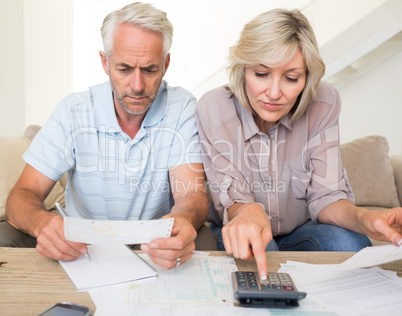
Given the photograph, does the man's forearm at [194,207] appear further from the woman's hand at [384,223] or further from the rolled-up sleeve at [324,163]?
the woman's hand at [384,223]

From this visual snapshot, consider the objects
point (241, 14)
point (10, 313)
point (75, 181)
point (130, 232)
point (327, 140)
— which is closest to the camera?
point (10, 313)

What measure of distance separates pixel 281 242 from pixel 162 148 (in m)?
0.55

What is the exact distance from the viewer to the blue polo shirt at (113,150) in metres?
1.54

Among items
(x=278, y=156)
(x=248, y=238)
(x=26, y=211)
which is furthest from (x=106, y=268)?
(x=278, y=156)

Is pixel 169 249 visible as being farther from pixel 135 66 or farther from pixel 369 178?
pixel 369 178

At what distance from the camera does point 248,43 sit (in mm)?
1373

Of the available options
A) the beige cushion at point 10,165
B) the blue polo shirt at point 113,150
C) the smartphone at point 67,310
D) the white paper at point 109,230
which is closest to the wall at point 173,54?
the beige cushion at point 10,165

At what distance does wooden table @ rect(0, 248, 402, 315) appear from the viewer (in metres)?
0.82

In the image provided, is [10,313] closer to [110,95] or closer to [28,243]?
[28,243]

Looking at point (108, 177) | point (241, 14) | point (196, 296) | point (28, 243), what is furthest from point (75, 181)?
point (241, 14)

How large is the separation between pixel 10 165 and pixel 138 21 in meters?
1.01

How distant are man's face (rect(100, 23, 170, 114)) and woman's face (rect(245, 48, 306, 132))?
1.04 feet

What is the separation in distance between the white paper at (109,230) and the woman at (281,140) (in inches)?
17.9

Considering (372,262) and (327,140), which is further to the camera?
(327,140)
